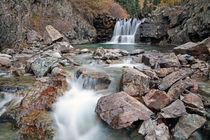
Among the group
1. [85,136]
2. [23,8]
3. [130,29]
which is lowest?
[85,136]

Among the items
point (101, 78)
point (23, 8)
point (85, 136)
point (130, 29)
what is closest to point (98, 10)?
point (130, 29)

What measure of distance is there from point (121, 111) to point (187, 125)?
141 centimetres

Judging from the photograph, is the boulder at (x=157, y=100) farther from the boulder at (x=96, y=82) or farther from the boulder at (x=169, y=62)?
the boulder at (x=169, y=62)

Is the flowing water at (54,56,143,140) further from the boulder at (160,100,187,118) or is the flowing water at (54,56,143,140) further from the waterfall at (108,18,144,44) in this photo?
the waterfall at (108,18,144,44)

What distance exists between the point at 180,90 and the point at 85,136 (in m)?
2.89

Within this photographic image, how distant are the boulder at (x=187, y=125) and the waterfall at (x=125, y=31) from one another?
74.1ft

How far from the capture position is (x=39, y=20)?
2042cm

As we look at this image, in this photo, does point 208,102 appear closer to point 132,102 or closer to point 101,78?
point 132,102

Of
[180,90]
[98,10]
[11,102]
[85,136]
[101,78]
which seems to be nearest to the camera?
[85,136]

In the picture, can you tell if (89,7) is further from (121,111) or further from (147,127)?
(147,127)

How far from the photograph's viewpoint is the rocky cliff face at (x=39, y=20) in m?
13.3

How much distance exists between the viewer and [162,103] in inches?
148

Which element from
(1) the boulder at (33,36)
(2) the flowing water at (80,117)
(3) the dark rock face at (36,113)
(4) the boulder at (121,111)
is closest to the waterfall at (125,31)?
(1) the boulder at (33,36)

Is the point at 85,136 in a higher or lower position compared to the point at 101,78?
lower
